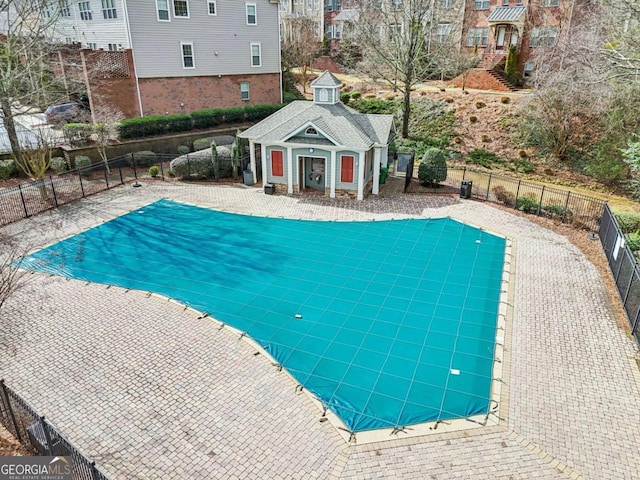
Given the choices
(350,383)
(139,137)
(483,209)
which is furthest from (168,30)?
(350,383)

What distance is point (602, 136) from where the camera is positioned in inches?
1185

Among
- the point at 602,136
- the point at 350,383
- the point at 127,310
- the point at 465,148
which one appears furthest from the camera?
A: the point at 465,148

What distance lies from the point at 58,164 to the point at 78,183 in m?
1.91

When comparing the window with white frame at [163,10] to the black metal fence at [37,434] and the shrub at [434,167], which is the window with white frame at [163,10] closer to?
the shrub at [434,167]

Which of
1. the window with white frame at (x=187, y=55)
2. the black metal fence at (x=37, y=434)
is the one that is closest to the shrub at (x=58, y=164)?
the window with white frame at (x=187, y=55)

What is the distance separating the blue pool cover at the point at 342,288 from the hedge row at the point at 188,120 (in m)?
9.77

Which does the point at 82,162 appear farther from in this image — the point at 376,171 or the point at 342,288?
the point at 342,288

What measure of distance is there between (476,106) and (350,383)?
→ 31.6m

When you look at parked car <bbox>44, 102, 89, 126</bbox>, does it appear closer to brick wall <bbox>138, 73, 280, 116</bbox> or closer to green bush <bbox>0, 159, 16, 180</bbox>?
brick wall <bbox>138, 73, 280, 116</bbox>

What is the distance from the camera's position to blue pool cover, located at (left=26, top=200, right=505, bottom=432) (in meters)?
11.7

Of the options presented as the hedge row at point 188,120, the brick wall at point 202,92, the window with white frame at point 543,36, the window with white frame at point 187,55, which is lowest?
the hedge row at point 188,120

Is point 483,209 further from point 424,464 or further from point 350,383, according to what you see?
point 424,464

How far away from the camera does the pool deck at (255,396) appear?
9312 mm

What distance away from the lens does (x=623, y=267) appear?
625 inches
